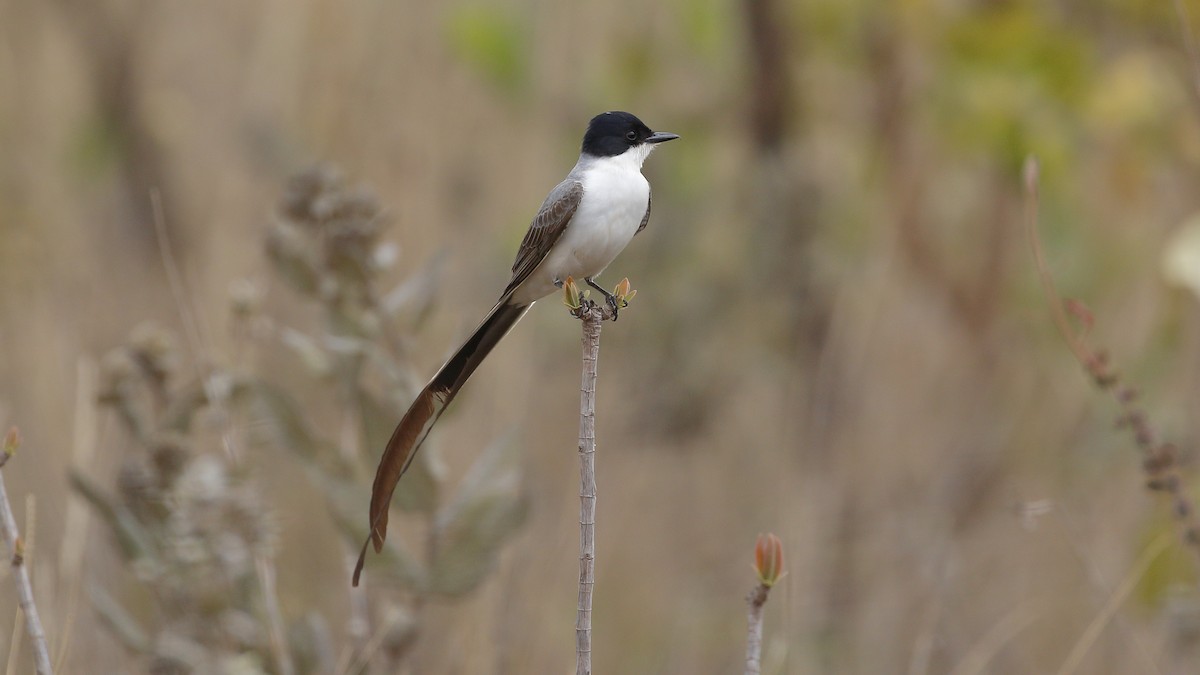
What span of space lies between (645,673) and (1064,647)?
1.41 metres

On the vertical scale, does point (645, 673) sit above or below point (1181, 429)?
below

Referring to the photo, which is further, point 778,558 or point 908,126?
point 908,126

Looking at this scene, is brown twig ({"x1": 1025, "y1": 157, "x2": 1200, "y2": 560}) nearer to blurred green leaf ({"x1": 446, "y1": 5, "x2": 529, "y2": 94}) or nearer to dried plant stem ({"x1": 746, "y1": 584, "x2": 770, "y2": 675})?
dried plant stem ({"x1": 746, "y1": 584, "x2": 770, "y2": 675})

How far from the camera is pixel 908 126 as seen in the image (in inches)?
181

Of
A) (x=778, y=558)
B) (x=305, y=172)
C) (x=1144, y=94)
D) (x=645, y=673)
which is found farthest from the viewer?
(x=645, y=673)

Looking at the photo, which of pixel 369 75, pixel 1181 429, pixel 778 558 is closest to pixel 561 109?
pixel 369 75

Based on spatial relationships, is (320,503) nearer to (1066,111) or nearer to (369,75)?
(369,75)

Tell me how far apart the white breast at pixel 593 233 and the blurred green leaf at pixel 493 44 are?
1711mm

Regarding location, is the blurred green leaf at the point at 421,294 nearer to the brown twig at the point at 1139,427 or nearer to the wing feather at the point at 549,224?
Answer: the wing feather at the point at 549,224

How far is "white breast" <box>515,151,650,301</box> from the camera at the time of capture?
2.58 meters

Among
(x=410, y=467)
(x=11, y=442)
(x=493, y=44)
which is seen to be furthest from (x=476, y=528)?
(x=493, y=44)

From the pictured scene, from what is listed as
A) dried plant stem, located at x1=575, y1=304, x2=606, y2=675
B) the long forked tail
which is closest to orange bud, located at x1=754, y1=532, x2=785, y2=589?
dried plant stem, located at x1=575, y1=304, x2=606, y2=675

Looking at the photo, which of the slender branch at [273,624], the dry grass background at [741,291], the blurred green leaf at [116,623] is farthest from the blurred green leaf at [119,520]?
the dry grass background at [741,291]

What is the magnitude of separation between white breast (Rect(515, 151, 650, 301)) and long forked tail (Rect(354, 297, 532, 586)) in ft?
0.29
